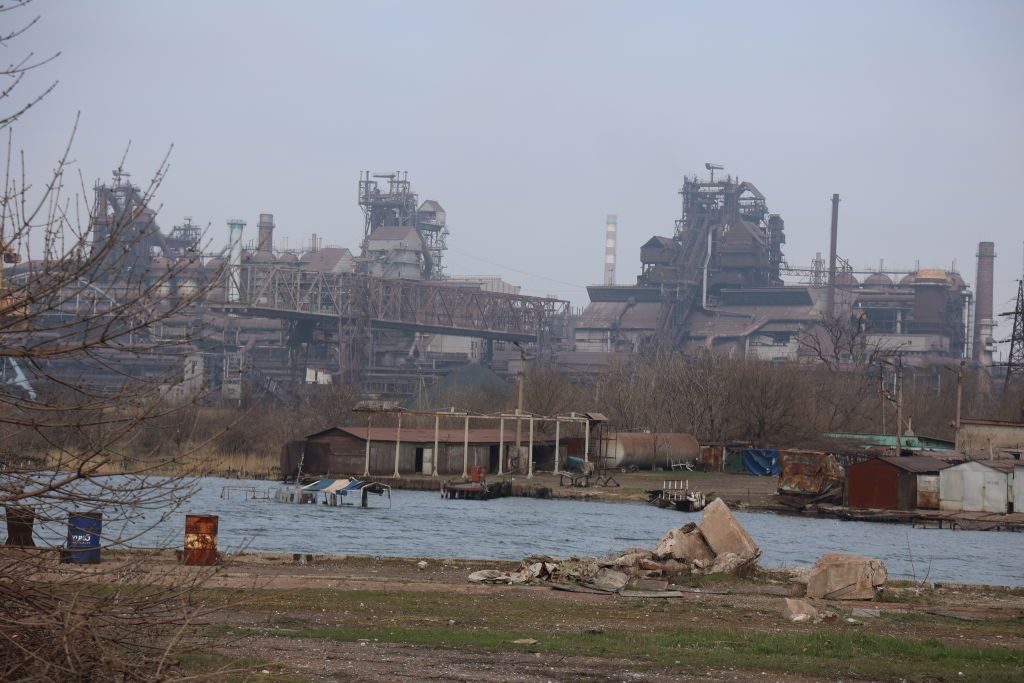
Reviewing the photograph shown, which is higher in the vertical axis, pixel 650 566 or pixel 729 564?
pixel 729 564

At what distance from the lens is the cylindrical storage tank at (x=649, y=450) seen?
70812mm

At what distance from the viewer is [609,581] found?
20.3 metres

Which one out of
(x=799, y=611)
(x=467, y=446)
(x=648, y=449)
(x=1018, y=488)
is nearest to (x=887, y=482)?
(x=1018, y=488)

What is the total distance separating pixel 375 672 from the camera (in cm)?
1191

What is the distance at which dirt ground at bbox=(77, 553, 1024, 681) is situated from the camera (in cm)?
1238

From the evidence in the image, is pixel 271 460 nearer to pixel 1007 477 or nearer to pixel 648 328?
pixel 1007 477

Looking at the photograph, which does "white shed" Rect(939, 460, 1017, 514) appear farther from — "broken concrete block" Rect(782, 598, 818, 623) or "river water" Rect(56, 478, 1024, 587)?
"broken concrete block" Rect(782, 598, 818, 623)

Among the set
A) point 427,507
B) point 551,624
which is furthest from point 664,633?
point 427,507

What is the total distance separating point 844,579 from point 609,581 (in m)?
3.62

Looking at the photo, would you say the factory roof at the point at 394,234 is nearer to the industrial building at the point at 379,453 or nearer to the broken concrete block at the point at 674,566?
the industrial building at the point at 379,453

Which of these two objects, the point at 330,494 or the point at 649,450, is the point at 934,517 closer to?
the point at 330,494

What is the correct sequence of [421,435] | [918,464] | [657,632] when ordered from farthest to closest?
[421,435] → [918,464] → [657,632]

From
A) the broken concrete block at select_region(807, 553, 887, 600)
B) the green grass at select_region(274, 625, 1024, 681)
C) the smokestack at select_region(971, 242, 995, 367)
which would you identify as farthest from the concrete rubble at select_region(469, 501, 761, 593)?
the smokestack at select_region(971, 242, 995, 367)

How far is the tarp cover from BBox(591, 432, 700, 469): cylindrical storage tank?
3.01 m
